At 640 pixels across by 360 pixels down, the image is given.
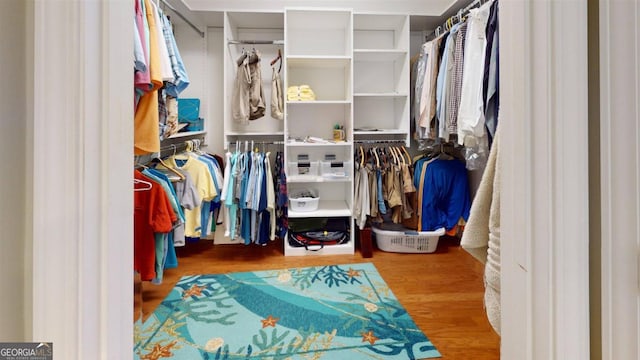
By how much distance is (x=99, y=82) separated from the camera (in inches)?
23.0

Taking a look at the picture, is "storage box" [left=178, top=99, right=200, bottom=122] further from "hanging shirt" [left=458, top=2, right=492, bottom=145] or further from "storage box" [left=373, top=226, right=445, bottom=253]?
"hanging shirt" [left=458, top=2, right=492, bottom=145]

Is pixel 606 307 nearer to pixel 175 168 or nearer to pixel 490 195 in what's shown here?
Answer: pixel 490 195

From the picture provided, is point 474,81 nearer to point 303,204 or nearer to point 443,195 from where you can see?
point 443,195

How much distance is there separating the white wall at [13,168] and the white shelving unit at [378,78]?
10.0ft

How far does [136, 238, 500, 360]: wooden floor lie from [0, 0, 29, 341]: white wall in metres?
1.08

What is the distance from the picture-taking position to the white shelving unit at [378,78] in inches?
138

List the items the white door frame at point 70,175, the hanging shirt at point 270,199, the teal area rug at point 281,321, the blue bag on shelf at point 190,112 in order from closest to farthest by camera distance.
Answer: the white door frame at point 70,175
the teal area rug at point 281,321
the hanging shirt at point 270,199
the blue bag on shelf at point 190,112

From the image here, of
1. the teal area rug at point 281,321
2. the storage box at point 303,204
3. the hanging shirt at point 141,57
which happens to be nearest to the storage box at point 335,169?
the storage box at point 303,204

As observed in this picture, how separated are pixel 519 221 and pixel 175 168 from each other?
243cm

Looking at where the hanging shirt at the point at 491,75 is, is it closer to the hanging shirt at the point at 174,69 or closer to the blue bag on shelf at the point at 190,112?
the hanging shirt at the point at 174,69

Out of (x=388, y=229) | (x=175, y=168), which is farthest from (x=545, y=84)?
(x=388, y=229)

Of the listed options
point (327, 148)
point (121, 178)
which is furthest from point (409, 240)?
point (121, 178)

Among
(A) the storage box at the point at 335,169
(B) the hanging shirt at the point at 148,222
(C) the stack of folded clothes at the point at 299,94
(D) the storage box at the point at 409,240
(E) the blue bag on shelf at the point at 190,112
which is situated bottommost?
(D) the storage box at the point at 409,240

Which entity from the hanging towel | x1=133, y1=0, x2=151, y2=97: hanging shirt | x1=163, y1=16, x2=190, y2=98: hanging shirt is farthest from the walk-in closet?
the hanging towel
